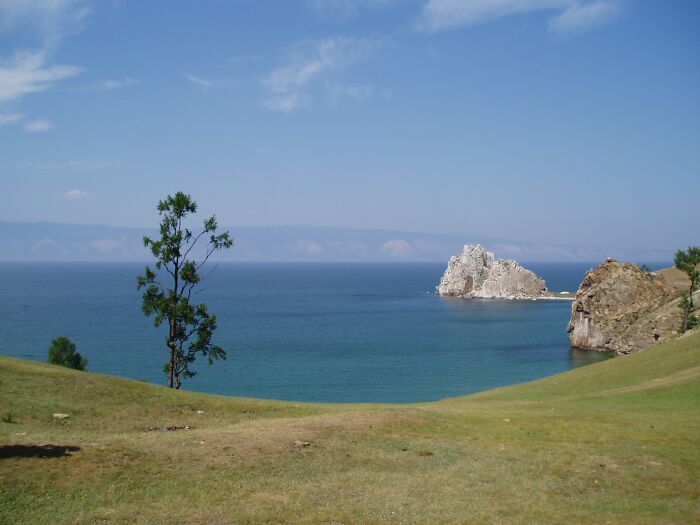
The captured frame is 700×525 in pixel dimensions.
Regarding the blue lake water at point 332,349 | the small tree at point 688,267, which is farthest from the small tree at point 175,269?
the small tree at point 688,267

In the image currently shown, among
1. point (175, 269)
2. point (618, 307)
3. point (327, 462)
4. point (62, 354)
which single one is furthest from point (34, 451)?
point (618, 307)

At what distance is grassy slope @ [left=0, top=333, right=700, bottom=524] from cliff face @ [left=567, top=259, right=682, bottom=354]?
76772 millimetres

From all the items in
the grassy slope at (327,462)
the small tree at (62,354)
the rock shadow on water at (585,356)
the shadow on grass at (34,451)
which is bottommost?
the rock shadow on water at (585,356)

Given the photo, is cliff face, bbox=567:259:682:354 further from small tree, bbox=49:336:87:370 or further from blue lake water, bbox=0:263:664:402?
small tree, bbox=49:336:87:370

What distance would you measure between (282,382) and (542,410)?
166ft

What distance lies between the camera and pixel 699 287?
90625mm

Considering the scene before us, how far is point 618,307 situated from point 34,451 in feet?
358

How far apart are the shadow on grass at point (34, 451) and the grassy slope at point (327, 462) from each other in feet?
1.07

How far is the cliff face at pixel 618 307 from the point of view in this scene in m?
103

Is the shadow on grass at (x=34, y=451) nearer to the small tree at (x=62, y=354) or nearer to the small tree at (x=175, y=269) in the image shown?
the small tree at (x=175, y=269)

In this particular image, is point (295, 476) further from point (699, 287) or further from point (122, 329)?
point (122, 329)

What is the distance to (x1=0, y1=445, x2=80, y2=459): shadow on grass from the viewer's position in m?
17.5

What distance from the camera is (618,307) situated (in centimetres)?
11019

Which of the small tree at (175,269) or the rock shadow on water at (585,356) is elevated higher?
the small tree at (175,269)
